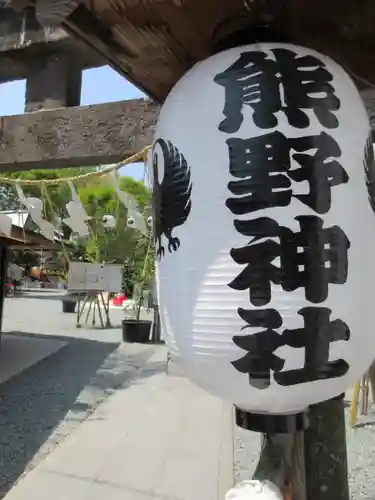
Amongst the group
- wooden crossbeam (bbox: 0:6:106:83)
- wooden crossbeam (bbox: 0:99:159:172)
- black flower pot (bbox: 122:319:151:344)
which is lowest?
black flower pot (bbox: 122:319:151:344)

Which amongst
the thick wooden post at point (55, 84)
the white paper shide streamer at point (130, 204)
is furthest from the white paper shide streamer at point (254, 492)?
the white paper shide streamer at point (130, 204)

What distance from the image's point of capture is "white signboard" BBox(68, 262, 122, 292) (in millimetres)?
8406

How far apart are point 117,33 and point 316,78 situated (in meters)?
0.76

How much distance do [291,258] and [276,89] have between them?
54cm

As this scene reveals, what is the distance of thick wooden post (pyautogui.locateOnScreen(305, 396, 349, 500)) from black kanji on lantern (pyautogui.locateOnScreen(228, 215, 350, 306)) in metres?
0.97

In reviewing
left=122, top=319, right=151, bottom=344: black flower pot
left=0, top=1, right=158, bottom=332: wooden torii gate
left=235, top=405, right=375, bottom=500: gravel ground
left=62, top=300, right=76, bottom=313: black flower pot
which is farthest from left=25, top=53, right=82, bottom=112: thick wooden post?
left=62, top=300, right=76, bottom=313: black flower pot

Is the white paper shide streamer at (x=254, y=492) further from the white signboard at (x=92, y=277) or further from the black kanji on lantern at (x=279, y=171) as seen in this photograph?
the white signboard at (x=92, y=277)

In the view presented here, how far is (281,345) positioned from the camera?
1.26 metres

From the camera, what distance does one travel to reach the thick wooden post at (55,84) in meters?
2.99

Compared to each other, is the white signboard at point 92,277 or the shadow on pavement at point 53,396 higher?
the white signboard at point 92,277

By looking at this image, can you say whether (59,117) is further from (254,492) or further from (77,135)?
(254,492)

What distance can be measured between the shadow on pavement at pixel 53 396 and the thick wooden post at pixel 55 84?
2819 mm

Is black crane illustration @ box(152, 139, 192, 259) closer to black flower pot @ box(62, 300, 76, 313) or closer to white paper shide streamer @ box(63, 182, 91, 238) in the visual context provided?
white paper shide streamer @ box(63, 182, 91, 238)

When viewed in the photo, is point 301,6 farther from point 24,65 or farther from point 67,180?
point 67,180
